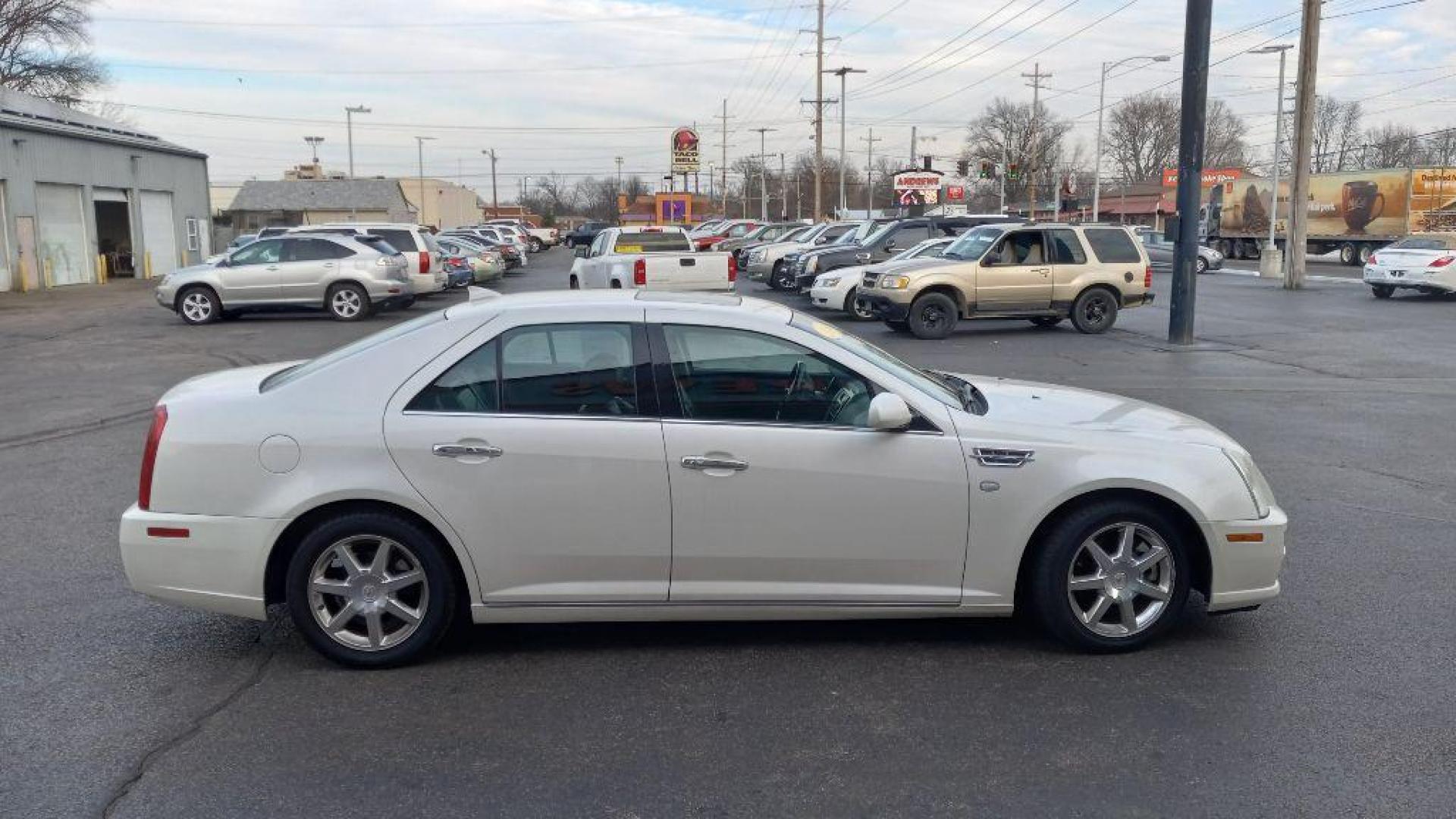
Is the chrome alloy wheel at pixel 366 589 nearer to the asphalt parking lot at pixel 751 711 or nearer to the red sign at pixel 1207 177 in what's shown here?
the asphalt parking lot at pixel 751 711

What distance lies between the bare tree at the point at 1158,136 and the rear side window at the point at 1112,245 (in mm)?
98486

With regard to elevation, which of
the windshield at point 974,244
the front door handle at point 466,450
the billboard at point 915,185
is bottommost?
the front door handle at point 466,450

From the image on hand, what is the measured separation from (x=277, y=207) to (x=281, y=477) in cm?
8357

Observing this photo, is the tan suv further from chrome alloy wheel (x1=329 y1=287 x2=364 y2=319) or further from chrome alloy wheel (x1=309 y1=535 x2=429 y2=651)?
chrome alloy wheel (x1=309 y1=535 x2=429 y2=651)

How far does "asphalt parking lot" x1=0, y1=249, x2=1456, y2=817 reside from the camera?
372cm

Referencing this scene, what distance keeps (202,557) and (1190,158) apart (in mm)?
15188

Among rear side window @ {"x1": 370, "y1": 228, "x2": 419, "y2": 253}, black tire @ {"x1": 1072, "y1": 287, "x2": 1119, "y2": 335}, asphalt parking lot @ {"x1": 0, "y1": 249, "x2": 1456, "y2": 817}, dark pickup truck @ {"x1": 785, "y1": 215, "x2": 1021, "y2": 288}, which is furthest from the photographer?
rear side window @ {"x1": 370, "y1": 228, "x2": 419, "y2": 253}

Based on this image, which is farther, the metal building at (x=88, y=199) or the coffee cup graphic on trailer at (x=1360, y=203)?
the coffee cup graphic on trailer at (x=1360, y=203)

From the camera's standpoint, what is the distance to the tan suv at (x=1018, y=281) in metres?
18.6

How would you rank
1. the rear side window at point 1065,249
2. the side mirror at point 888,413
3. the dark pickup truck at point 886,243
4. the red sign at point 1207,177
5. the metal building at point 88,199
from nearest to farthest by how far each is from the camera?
the side mirror at point 888,413 → the rear side window at point 1065,249 → the dark pickup truck at point 886,243 → the metal building at point 88,199 → the red sign at point 1207,177

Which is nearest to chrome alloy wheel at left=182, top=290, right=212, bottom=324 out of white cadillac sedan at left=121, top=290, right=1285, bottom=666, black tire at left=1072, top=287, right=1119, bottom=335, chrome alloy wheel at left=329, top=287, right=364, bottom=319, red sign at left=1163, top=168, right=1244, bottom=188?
chrome alloy wheel at left=329, top=287, right=364, bottom=319

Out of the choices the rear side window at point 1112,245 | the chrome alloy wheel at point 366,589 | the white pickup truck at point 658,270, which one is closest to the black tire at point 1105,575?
the chrome alloy wheel at point 366,589

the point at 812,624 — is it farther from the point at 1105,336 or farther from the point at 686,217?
the point at 686,217

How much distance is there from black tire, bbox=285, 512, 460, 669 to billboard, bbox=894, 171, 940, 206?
51498 mm
